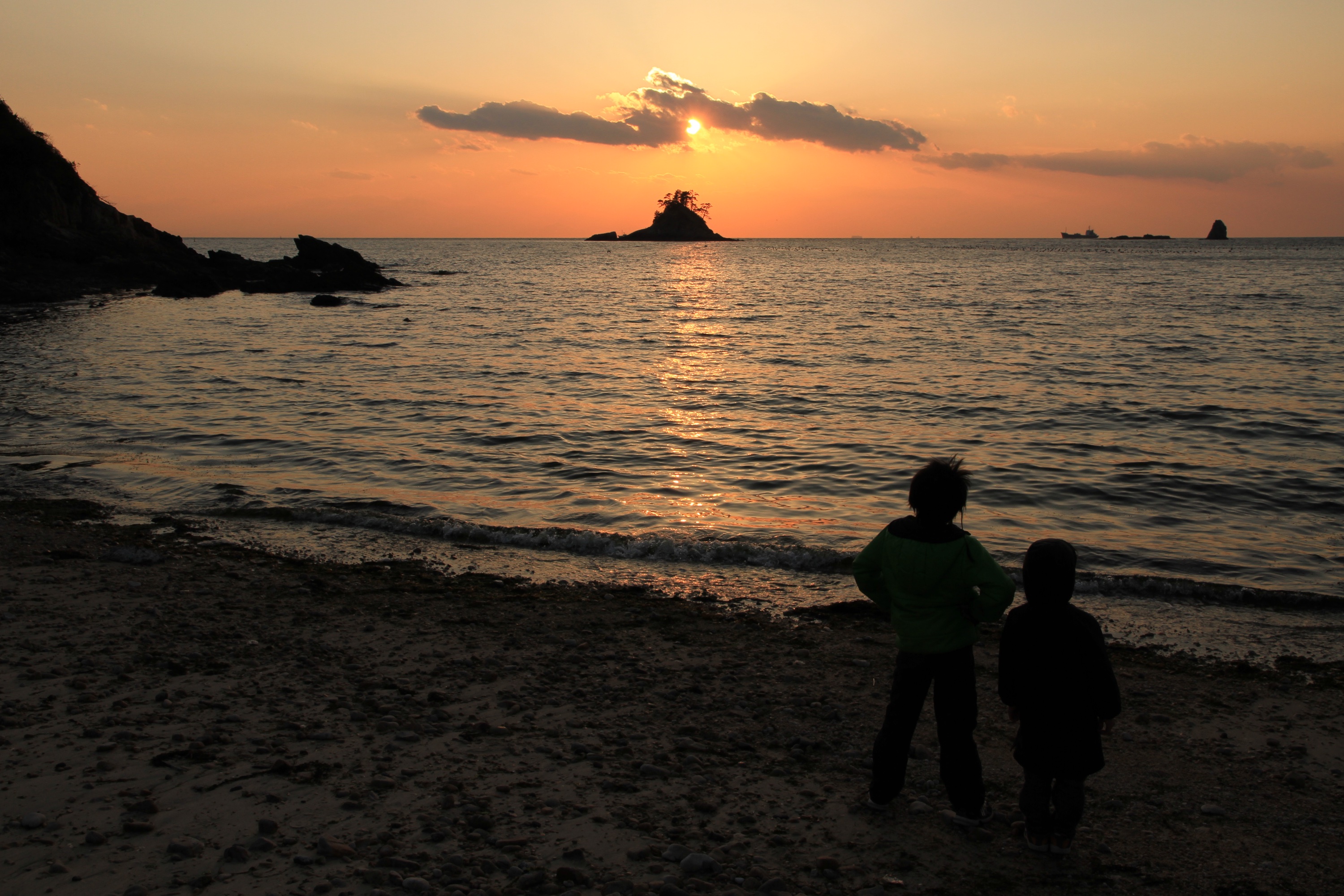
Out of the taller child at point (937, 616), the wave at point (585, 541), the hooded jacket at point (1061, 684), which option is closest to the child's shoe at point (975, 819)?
the taller child at point (937, 616)

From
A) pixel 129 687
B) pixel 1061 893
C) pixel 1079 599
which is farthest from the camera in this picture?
pixel 1079 599

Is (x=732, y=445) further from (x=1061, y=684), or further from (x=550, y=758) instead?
(x=1061, y=684)

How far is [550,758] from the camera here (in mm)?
4887

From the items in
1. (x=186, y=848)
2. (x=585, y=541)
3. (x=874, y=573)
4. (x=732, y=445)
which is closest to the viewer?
(x=186, y=848)

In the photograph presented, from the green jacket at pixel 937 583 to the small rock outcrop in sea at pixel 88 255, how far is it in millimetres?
50047

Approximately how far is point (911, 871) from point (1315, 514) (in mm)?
10376

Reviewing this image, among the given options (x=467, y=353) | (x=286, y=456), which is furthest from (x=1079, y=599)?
(x=467, y=353)

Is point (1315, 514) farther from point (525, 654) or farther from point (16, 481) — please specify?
point (16, 481)

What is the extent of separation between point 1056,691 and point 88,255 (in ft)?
212

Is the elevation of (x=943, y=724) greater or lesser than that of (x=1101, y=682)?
lesser

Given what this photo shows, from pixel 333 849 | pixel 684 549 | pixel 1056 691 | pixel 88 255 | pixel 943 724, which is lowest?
pixel 684 549

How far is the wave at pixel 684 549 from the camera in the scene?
835cm

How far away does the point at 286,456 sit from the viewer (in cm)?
1405

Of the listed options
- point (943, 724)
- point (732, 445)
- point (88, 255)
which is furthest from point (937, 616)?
point (88, 255)
